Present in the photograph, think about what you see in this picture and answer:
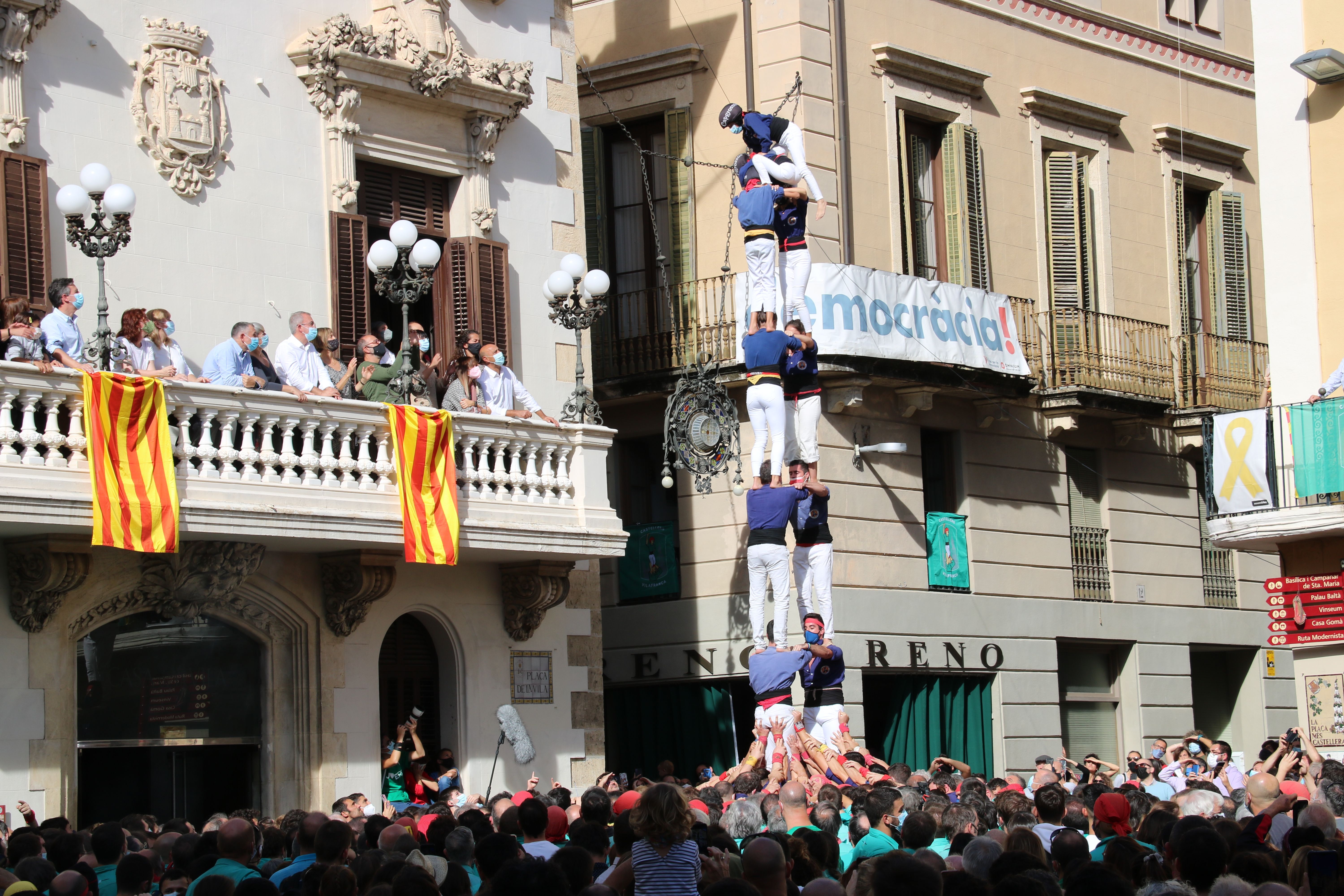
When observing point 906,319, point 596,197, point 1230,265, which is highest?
point 596,197

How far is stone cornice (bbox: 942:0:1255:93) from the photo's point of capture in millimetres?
26547

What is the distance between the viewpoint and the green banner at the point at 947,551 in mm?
24516

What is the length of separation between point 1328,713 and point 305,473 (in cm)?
1058

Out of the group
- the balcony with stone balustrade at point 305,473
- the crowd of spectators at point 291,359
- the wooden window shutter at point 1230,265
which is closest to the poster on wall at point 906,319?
the balcony with stone balustrade at point 305,473

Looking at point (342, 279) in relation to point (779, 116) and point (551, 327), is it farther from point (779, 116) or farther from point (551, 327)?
point (779, 116)

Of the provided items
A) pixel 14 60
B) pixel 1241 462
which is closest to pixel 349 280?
pixel 14 60

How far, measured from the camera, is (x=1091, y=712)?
86.9 ft

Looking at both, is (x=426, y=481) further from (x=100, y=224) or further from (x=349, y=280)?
(x=100, y=224)

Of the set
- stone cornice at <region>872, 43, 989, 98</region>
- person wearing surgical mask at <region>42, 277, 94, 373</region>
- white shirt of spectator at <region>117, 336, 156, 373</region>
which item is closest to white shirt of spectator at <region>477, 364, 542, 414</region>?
white shirt of spectator at <region>117, 336, 156, 373</region>

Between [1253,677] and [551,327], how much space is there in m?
13.3

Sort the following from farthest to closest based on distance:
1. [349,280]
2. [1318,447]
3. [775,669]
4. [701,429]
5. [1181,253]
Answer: [1181,253]
[701,429]
[349,280]
[1318,447]
[775,669]

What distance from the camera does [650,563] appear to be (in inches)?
951

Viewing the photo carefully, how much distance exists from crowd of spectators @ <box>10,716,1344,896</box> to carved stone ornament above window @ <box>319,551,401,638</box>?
165 inches

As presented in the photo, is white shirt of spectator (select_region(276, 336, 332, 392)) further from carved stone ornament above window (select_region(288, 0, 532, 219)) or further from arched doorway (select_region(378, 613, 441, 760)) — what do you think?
arched doorway (select_region(378, 613, 441, 760))
